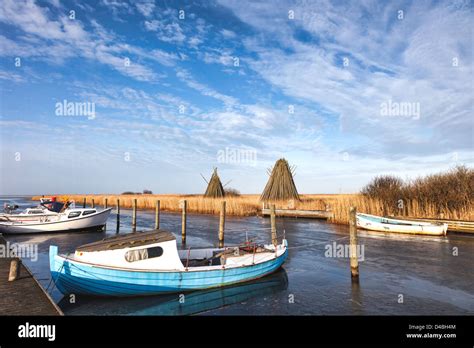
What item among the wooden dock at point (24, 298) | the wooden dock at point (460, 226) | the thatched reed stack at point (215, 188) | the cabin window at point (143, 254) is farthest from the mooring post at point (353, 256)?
the thatched reed stack at point (215, 188)

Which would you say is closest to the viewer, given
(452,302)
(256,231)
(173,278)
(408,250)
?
(452,302)

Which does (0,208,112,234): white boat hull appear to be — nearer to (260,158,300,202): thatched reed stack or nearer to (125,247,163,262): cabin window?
(125,247,163,262): cabin window

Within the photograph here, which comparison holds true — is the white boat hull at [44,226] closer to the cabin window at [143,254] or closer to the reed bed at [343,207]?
the reed bed at [343,207]

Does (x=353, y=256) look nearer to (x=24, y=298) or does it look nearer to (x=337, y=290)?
(x=337, y=290)

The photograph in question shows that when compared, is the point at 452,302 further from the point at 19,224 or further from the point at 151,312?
the point at 19,224

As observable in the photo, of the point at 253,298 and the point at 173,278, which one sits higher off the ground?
the point at 173,278

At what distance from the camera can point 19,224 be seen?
1048 inches

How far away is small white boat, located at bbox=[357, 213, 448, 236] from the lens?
22469 mm

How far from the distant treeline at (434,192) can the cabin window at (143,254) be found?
25.3 m

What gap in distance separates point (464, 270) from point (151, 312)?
13.6 m

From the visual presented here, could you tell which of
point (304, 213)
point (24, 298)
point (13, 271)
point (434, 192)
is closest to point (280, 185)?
point (304, 213)

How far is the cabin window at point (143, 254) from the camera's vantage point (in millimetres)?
11109

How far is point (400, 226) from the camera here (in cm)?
2423
